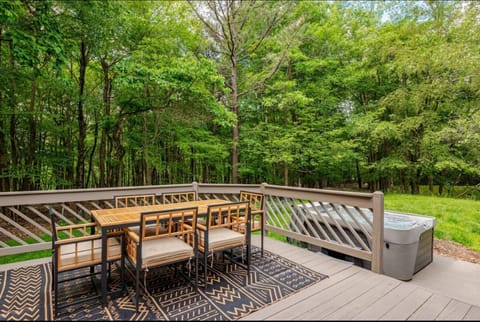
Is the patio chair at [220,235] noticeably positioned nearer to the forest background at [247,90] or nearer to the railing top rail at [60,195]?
the railing top rail at [60,195]

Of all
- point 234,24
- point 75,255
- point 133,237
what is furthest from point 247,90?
point 75,255

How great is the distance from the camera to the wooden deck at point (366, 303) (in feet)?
6.64

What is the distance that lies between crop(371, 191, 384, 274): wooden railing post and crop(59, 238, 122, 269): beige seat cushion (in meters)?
3.04

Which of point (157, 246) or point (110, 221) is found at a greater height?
point (110, 221)

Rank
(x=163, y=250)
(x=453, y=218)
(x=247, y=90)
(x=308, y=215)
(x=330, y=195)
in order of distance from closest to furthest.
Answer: (x=163, y=250)
(x=330, y=195)
(x=308, y=215)
(x=453, y=218)
(x=247, y=90)

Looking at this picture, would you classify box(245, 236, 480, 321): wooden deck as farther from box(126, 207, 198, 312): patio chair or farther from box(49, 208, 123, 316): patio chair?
box(49, 208, 123, 316): patio chair

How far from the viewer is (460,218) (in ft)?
17.1

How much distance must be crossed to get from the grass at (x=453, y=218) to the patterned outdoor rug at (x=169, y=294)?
3.53m

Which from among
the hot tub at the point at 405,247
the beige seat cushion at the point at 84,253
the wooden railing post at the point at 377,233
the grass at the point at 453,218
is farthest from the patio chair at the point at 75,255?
the grass at the point at 453,218

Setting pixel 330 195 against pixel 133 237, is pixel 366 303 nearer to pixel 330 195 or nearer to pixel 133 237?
pixel 330 195

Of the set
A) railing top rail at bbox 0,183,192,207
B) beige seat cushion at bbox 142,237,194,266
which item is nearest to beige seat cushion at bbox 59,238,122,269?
beige seat cushion at bbox 142,237,194,266

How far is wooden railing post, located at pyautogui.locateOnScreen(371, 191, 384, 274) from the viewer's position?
9.20 feet

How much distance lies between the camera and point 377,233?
113 inches

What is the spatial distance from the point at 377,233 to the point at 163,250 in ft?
8.46
